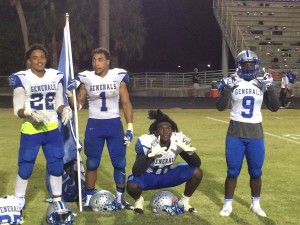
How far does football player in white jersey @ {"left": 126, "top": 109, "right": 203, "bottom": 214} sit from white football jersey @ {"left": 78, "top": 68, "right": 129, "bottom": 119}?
473mm

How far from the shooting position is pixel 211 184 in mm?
7516

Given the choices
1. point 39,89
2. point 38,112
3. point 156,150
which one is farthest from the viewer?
point 156,150

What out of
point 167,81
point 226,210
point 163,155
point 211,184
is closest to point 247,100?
point 163,155

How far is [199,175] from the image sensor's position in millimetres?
5961

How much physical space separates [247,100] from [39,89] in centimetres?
228

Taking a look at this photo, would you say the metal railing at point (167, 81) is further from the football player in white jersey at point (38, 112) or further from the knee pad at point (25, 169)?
the knee pad at point (25, 169)

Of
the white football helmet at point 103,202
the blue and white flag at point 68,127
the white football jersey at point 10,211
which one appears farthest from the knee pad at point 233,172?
the white football jersey at point 10,211

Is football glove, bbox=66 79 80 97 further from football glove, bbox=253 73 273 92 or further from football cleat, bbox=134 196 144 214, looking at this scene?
football glove, bbox=253 73 273 92

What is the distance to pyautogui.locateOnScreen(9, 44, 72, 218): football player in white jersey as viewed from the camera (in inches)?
211

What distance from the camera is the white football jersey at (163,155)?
5696mm

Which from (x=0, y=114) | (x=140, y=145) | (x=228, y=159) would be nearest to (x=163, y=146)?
(x=140, y=145)

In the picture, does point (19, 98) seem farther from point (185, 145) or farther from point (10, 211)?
point (185, 145)

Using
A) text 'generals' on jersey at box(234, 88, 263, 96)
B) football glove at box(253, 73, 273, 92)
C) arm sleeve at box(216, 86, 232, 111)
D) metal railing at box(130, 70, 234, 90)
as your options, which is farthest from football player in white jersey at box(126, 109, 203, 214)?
metal railing at box(130, 70, 234, 90)

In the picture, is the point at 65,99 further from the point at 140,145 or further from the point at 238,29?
the point at 238,29
